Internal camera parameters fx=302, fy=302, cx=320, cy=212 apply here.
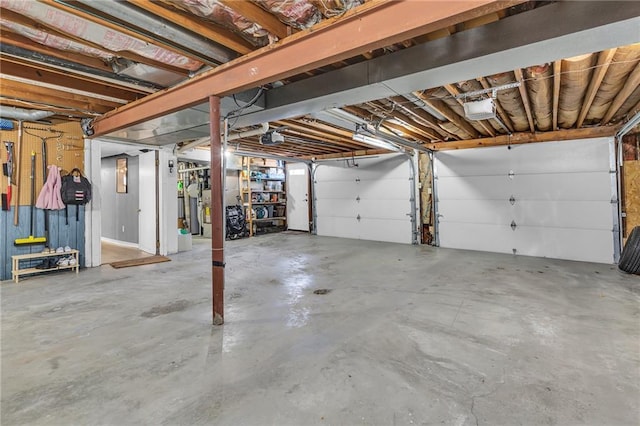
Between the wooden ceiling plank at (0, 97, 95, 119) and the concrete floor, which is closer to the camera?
the concrete floor

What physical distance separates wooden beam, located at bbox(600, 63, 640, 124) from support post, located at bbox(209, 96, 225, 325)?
13.6ft

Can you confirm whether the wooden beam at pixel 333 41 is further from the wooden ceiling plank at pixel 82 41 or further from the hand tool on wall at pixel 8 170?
the hand tool on wall at pixel 8 170

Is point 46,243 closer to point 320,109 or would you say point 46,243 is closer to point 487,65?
point 320,109

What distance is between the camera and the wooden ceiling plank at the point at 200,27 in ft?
6.53

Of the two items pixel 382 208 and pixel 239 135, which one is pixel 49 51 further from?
pixel 382 208

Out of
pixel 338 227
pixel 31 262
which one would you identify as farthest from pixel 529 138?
pixel 31 262

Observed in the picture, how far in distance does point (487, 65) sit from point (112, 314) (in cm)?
412

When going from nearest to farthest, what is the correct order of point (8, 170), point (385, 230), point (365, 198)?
point (8, 170) < point (385, 230) < point (365, 198)

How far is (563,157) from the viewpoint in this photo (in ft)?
18.9

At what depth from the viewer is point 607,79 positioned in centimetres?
332

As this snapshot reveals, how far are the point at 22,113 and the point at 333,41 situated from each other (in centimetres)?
466

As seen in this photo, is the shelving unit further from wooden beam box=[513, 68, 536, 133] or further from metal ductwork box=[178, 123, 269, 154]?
wooden beam box=[513, 68, 536, 133]

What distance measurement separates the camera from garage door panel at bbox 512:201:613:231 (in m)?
5.43

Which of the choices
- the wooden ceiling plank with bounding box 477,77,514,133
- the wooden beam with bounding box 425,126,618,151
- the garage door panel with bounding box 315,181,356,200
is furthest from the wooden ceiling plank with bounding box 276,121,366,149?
the wooden ceiling plank with bounding box 477,77,514,133
